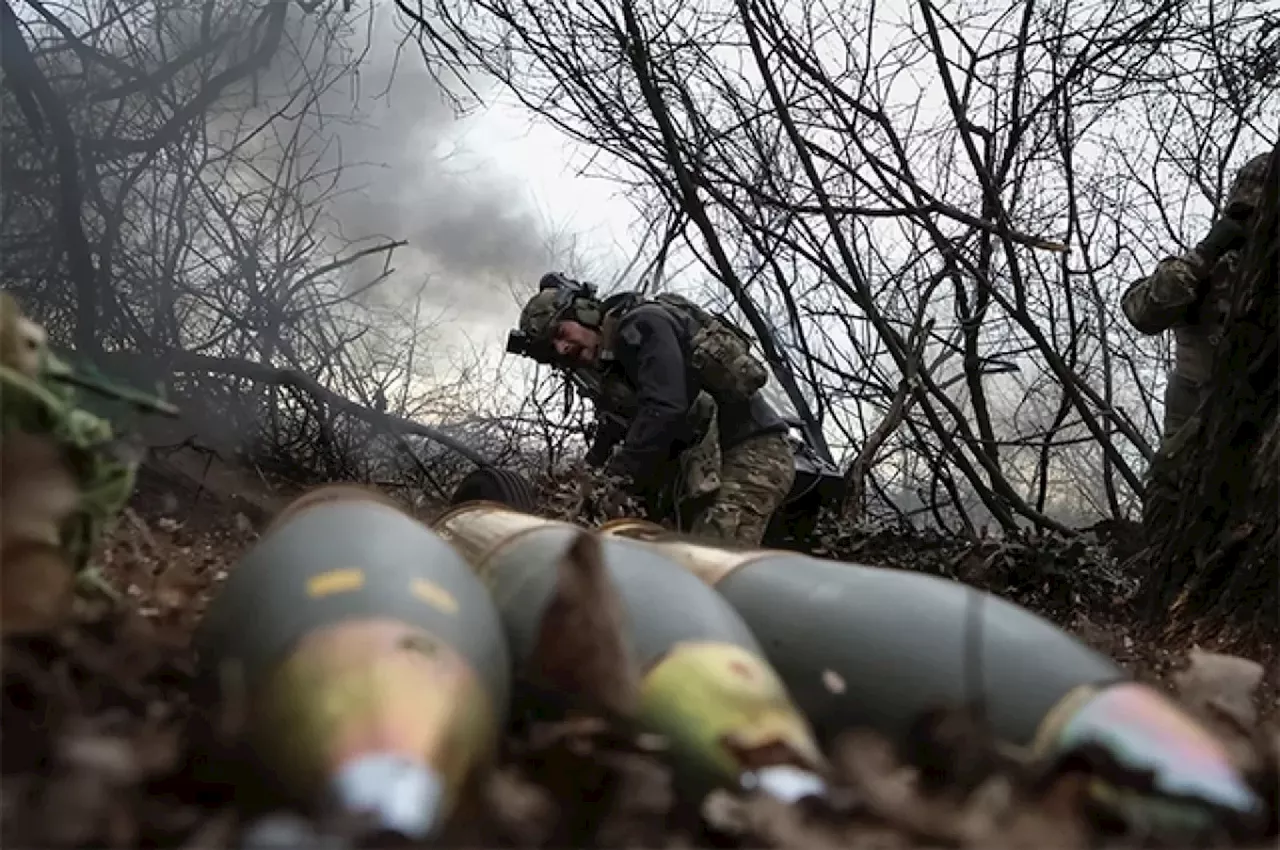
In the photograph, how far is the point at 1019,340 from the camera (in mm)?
6672

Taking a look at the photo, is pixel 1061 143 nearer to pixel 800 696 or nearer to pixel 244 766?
pixel 800 696

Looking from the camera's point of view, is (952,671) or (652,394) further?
(652,394)

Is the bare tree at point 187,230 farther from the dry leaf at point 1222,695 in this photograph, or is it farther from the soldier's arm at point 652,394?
the dry leaf at point 1222,695

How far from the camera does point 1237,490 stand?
107 inches

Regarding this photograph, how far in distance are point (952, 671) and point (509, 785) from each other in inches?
17.6

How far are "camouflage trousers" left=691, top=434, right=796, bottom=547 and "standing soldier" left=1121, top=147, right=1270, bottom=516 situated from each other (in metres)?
1.43

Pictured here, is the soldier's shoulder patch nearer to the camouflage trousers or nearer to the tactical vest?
the tactical vest

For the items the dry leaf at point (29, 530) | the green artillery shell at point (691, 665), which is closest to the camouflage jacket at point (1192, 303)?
the green artillery shell at point (691, 665)

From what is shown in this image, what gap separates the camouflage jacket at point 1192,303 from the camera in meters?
3.39

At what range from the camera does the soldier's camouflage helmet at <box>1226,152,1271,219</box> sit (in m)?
3.32

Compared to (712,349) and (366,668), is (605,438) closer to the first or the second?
(712,349)

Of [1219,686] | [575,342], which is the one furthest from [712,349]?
[1219,686]

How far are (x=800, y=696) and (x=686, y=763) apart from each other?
22cm

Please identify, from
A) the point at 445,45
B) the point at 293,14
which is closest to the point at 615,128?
the point at 445,45
